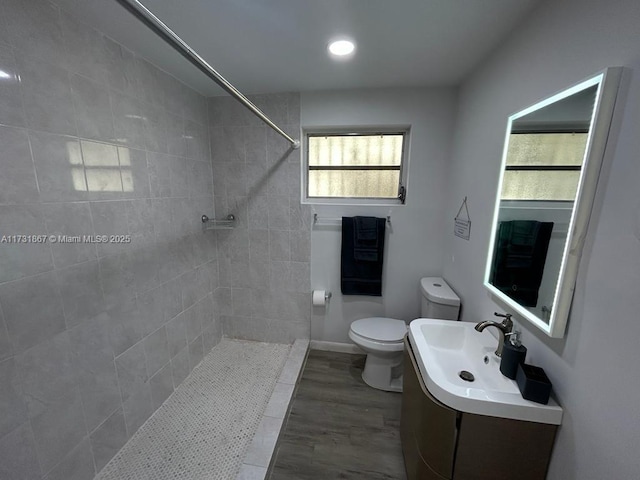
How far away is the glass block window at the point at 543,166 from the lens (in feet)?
2.84

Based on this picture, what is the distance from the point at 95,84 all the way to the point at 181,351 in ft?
5.88

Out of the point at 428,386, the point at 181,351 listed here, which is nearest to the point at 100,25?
the point at 181,351

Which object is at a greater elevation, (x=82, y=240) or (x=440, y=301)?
(x=82, y=240)

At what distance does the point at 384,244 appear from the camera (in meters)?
2.16

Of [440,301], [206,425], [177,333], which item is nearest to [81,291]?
[177,333]

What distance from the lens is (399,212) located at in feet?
6.90

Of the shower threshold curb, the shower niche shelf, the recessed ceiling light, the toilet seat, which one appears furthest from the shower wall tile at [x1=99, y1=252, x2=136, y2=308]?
the recessed ceiling light

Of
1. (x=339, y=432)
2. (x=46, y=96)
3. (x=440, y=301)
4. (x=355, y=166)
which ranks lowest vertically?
(x=339, y=432)

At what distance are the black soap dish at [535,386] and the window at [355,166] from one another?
1471mm

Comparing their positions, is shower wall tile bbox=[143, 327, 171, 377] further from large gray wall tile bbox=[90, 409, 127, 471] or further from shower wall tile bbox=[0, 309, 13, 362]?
shower wall tile bbox=[0, 309, 13, 362]

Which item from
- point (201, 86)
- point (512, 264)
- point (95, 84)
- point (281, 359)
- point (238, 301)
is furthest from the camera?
point (238, 301)

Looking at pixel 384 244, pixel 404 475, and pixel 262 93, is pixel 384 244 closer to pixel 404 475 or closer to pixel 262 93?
pixel 404 475

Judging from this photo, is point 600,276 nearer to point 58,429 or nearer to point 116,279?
point 116,279

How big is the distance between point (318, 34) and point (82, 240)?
157 centimetres
